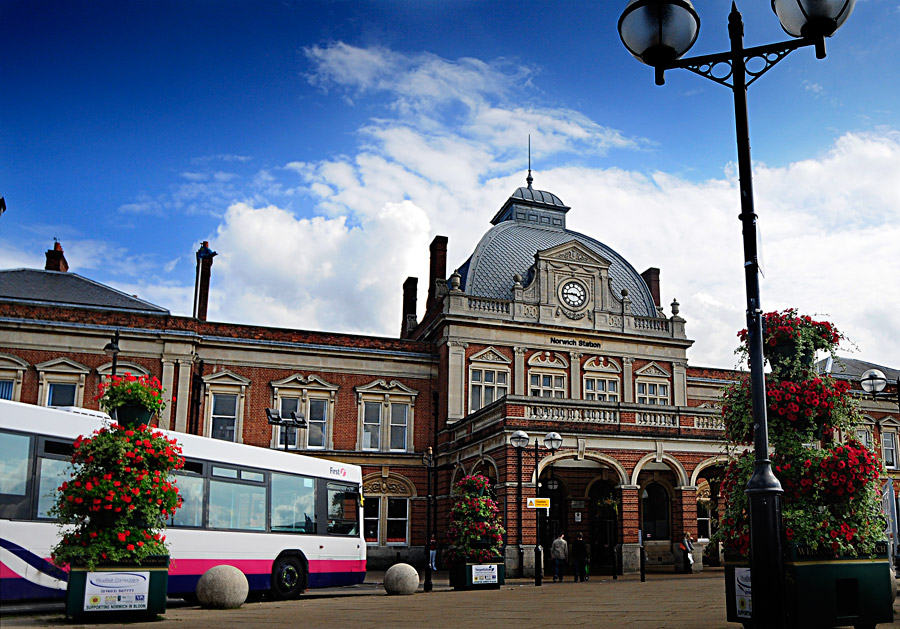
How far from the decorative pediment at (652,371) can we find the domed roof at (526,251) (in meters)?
2.72

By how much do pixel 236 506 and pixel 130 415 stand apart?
5.38 metres

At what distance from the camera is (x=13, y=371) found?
33000 mm

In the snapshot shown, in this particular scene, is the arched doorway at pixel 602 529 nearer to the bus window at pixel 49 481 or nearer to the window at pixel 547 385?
the window at pixel 547 385

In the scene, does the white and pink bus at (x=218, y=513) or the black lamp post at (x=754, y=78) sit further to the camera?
the white and pink bus at (x=218, y=513)

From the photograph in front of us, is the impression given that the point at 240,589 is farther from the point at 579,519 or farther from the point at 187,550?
the point at 579,519

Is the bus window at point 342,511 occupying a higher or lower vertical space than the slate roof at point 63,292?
lower

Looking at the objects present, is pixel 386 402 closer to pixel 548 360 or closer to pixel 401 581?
pixel 548 360

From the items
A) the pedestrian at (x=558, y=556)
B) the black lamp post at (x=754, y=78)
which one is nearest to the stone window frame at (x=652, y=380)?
the pedestrian at (x=558, y=556)

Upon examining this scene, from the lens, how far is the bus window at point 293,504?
19250 millimetres

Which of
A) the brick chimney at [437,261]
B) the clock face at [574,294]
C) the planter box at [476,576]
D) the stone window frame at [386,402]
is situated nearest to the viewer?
the planter box at [476,576]

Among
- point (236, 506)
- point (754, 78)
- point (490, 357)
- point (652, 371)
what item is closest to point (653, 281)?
point (652, 371)

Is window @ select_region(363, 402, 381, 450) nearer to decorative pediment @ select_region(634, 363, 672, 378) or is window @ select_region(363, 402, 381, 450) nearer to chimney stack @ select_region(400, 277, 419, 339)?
chimney stack @ select_region(400, 277, 419, 339)

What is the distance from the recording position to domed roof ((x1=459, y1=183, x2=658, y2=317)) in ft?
128

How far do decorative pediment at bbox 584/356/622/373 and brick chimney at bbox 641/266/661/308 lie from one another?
677 centimetres
